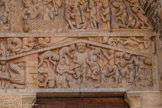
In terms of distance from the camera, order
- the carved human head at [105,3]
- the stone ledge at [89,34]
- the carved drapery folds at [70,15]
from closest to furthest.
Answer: the stone ledge at [89,34] < the carved drapery folds at [70,15] < the carved human head at [105,3]

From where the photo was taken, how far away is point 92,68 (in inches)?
→ 337

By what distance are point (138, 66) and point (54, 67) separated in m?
1.65

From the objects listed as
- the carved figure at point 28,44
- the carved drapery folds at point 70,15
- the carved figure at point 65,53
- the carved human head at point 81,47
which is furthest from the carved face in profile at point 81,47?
the carved figure at point 28,44

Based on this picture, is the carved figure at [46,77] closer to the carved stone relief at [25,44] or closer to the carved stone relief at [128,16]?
the carved stone relief at [25,44]

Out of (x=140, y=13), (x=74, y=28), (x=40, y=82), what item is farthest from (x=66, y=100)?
(x=140, y=13)

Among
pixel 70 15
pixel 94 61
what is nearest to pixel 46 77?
pixel 94 61

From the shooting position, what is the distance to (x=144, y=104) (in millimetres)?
8445

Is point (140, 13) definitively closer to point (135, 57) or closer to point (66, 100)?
point (135, 57)

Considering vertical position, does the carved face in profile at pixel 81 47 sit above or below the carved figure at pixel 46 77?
above

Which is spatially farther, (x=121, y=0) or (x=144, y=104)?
(x=121, y=0)

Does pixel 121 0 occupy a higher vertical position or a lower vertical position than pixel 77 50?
higher

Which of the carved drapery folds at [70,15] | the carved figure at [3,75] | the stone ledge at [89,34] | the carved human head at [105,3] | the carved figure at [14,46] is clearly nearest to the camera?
the carved figure at [3,75]

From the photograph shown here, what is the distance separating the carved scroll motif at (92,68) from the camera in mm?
8492

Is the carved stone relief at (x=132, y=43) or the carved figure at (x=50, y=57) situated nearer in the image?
the carved figure at (x=50, y=57)
